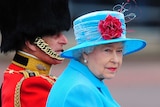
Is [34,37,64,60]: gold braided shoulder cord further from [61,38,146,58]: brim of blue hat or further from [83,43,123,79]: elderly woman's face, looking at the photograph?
[83,43,123,79]: elderly woman's face

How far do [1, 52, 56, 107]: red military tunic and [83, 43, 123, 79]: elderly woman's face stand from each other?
0.67m

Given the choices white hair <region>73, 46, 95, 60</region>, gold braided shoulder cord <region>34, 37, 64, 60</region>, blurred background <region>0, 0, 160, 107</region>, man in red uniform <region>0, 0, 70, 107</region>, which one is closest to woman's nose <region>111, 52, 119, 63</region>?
white hair <region>73, 46, 95, 60</region>

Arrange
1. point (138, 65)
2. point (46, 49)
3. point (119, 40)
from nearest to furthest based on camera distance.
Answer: point (119, 40) → point (46, 49) → point (138, 65)

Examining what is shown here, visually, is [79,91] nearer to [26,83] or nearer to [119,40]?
[119,40]

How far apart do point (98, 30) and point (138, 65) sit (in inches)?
430

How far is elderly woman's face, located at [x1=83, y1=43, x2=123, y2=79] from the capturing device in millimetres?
2932

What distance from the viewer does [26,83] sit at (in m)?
3.56

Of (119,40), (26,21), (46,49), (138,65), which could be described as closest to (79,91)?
(119,40)

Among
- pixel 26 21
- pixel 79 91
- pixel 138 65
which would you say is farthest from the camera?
pixel 138 65

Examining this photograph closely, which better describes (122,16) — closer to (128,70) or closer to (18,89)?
(18,89)

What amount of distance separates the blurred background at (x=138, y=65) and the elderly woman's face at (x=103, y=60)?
12.4 feet

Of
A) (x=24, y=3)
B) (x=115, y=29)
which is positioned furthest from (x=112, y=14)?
(x=24, y=3)

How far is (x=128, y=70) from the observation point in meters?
12.9

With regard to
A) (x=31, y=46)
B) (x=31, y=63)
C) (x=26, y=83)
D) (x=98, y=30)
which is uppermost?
(x=98, y=30)
